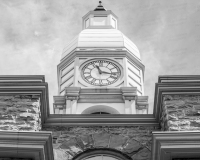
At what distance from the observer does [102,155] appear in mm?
14844

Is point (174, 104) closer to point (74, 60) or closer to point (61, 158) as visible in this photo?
point (61, 158)

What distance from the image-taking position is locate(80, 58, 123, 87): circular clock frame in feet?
79.4

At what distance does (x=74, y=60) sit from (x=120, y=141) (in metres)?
10.7

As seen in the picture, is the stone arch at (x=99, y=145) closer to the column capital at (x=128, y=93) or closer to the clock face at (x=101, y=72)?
the column capital at (x=128, y=93)

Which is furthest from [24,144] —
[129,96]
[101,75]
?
[101,75]

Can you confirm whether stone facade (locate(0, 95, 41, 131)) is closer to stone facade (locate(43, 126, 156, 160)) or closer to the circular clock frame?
stone facade (locate(43, 126, 156, 160))

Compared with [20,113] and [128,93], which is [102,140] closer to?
[20,113]

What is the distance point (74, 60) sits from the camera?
25.4m

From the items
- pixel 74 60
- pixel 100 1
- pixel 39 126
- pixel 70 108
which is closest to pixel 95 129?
pixel 39 126

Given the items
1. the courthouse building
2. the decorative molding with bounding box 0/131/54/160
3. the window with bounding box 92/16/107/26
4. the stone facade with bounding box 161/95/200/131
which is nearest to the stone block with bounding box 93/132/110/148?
the courthouse building

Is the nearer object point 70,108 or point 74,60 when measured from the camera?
point 70,108

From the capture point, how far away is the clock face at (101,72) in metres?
24.2

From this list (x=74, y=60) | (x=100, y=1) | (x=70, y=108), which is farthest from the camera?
(x=100, y=1)

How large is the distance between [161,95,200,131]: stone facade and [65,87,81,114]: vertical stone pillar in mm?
7849
